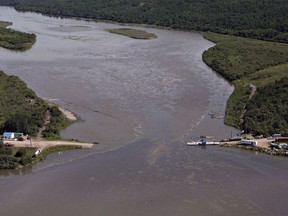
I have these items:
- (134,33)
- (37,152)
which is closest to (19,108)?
(37,152)

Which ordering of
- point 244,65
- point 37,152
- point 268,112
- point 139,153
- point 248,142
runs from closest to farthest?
1. point 37,152
2. point 139,153
3. point 248,142
4. point 268,112
5. point 244,65

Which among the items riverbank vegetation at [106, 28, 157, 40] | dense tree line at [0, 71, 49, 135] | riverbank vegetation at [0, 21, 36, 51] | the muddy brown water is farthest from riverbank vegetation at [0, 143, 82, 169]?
riverbank vegetation at [106, 28, 157, 40]

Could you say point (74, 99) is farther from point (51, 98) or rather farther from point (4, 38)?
point (4, 38)

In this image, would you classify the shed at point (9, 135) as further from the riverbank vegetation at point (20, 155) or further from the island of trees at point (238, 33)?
the island of trees at point (238, 33)

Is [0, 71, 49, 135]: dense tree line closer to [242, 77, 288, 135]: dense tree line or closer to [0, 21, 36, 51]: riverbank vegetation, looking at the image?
[242, 77, 288, 135]: dense tree line

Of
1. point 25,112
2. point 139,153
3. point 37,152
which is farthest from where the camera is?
point 25,112

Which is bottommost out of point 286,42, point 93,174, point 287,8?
point 93,174

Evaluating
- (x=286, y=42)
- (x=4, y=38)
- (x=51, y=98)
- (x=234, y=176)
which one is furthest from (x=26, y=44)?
(x=234, y=176)

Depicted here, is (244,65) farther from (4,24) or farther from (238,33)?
(4,24)
